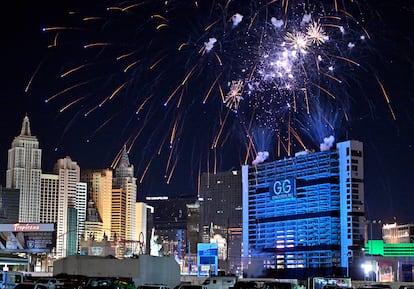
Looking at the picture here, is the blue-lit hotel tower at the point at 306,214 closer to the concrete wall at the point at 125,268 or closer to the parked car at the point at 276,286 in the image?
the concrete wall at the point at 125,268

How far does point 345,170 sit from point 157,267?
76.5m

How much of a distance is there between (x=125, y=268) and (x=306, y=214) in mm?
84752

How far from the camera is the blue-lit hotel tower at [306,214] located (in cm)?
12650

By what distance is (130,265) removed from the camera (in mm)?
54844

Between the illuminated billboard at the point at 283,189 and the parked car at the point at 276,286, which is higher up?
the illuminated billboard at the point at 283,189

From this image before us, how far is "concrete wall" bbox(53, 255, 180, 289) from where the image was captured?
54.6 meters

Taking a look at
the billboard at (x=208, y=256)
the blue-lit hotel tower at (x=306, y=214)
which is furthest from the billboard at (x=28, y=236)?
the blue-lit hotel tower at (x=306, y=214)

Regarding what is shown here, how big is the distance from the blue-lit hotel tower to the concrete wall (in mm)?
69619

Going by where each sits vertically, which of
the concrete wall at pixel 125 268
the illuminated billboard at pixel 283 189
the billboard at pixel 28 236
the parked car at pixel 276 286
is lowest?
the parked car at pixel 276 286

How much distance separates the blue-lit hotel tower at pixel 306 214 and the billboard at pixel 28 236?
50.3 meters

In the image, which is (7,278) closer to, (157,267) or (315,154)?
(157,267)

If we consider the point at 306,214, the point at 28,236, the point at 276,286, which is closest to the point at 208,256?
the point at 306,214

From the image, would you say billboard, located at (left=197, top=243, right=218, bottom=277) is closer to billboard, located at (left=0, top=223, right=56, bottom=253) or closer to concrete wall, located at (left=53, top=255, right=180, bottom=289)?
billboard, located at (left=0, top=223, right=56, bottom=253)

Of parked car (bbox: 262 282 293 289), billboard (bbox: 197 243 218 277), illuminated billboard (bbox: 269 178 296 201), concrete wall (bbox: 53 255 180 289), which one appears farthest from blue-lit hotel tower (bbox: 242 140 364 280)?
parked car (bbox: 262 282 293 289)
